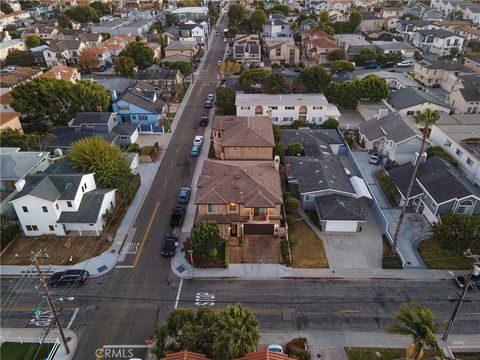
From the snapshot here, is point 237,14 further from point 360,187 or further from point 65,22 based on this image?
point 360,187

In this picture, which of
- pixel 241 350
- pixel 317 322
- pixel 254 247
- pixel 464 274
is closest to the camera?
pixel 241 350

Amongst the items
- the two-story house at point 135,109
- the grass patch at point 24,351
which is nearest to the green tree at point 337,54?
the two-story house at point 135,109

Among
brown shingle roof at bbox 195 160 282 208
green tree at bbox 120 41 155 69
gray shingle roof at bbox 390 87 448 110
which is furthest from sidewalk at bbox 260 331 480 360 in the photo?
green tree at bbox 120 41 155 69

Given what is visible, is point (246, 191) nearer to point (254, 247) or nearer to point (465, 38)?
point (254, 247)

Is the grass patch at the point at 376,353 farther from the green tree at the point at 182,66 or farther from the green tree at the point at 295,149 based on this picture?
the green tree at the point at 182,66

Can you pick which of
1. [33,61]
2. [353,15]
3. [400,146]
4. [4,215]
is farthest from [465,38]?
[33,61]

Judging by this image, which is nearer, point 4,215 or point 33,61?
point 4,215
